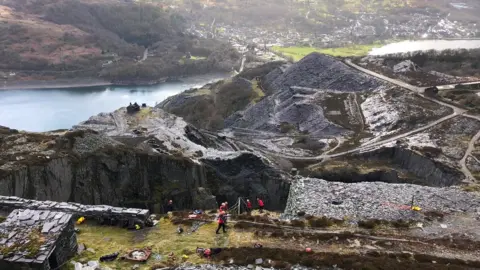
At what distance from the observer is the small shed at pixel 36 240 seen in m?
17.9

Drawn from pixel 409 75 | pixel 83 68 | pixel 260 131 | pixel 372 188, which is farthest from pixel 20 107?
pixel 372 188

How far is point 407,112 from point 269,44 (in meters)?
142

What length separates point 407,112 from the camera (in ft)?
213

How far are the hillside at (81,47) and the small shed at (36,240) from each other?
13321 cm

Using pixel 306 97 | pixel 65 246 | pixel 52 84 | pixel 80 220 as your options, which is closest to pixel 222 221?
pixel 65 246

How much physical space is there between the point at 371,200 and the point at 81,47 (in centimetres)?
Result: 16075

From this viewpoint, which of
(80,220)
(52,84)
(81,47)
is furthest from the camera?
(81,47)

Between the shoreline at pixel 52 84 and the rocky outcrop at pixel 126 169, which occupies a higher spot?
the rocky outcrop at pixel 126 169

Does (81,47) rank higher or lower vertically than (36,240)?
lower

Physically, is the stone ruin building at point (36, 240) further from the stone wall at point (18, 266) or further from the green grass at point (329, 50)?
the green grass at point (329, 50)

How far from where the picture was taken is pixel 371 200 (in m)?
31.6

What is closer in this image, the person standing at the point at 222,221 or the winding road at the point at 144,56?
the person standing at the point at 222,221

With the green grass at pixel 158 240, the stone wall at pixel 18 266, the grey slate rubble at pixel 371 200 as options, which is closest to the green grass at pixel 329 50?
the grey slate rubble at pixel 371 200

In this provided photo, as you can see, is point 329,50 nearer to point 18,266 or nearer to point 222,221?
point 222,221
